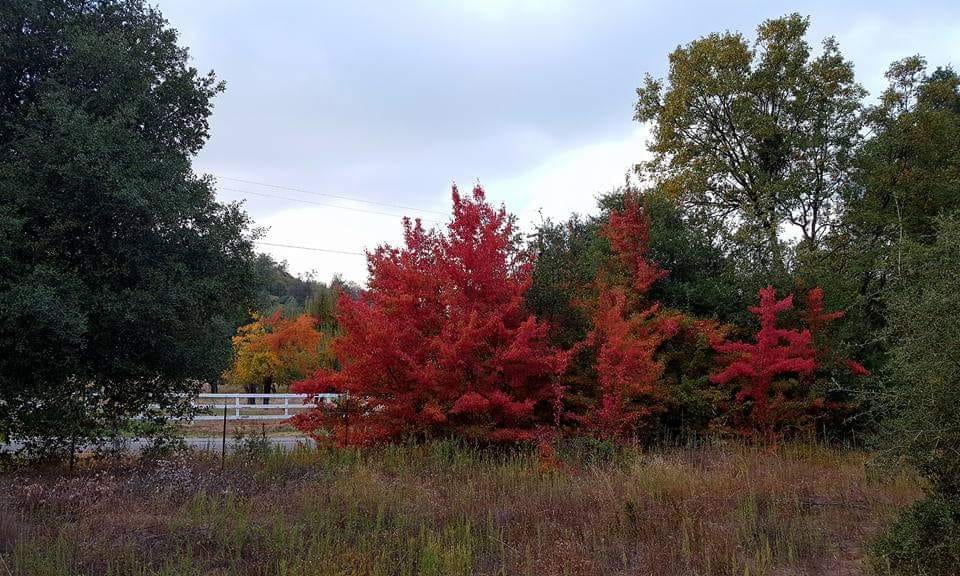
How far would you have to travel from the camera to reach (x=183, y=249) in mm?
10547

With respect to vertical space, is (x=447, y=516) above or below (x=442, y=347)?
below

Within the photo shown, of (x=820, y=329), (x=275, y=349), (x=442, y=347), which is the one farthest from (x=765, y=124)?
(x=275, y=349)

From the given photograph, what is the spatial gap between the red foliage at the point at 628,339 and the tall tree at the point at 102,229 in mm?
6300

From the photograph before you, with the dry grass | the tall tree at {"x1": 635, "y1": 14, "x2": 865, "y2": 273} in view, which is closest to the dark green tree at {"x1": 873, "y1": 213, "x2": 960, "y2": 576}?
the dry grass

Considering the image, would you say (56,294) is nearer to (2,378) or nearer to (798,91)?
(2,378)

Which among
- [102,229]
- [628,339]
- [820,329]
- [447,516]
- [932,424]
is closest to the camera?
[932,424]

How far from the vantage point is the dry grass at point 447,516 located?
5.72 m

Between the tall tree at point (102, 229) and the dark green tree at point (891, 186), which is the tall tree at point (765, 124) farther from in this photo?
the tall tree at point (102, 229)

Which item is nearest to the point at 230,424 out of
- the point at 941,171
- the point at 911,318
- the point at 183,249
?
the point at 183,249

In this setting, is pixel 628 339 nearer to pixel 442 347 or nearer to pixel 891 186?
pixel 442 347

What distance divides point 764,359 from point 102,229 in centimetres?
1112

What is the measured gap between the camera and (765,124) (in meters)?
20.0

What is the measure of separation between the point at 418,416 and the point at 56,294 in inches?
218

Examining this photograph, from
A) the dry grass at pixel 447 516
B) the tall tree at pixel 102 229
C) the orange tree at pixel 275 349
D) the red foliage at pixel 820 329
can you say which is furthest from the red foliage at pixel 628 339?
the orange tree at pixel 275 349
